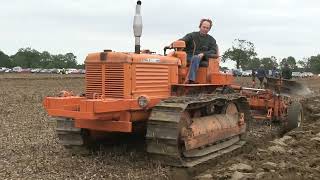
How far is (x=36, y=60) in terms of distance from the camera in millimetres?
145625

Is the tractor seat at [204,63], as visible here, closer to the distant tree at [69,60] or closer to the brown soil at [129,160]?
the brown soil at [129,160]

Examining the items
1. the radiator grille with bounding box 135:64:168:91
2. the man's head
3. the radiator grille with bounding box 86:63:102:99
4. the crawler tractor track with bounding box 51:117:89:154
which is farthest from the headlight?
the man's head

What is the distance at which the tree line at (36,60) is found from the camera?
445ft

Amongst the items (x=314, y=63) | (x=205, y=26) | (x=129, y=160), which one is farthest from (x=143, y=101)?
(x=314, y=63)

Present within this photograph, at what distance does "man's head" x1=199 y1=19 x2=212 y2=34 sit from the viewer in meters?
11.4

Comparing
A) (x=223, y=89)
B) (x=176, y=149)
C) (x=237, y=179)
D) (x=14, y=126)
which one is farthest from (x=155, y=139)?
(x=14, y=126)

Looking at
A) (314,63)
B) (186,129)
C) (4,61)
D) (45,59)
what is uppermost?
(45,59)

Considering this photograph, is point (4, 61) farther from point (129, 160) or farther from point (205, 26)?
point (129, 160)

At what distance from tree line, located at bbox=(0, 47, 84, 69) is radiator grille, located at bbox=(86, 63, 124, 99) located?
126 m

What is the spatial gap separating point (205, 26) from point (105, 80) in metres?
3.05

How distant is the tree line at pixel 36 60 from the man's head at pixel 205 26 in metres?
124

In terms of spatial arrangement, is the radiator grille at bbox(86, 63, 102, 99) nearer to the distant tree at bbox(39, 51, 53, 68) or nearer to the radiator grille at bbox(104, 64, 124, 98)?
the radiator grille at bbox(104, 64, 124, 98)

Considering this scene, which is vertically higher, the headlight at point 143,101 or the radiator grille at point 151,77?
the radiator grille at point 151,77

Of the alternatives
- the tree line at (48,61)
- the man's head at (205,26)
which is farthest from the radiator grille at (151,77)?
the tree line at (48,61)
